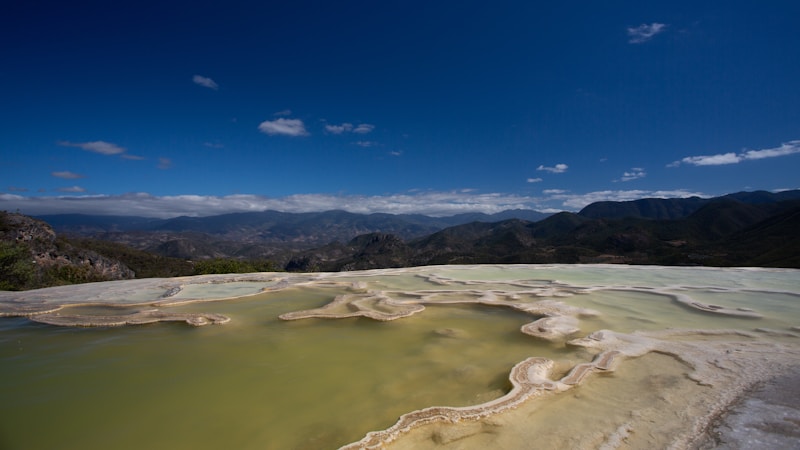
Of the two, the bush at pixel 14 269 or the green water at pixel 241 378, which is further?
the bush at pixel 14 269

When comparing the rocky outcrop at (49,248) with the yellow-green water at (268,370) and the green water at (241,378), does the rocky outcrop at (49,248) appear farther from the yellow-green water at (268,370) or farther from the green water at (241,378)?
the green water at (241,378)

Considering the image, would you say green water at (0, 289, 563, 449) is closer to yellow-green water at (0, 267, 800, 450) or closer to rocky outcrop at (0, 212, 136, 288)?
yellow-green water at (0, 267, 800, 450)

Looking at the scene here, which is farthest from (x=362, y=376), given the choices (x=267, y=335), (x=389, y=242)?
(x=389, y=242)

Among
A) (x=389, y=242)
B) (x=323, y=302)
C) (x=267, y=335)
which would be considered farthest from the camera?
(x=389, y=242)

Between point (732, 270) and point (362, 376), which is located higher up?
point (732, 270)

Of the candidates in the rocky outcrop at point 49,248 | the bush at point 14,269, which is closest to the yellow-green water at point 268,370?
the bush at point 14,269

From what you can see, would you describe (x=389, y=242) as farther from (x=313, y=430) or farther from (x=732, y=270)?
(x=313, y=430)

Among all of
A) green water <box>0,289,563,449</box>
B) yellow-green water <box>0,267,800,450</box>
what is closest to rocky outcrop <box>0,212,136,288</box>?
yellow-green water <box>0,267,800,450</box>
